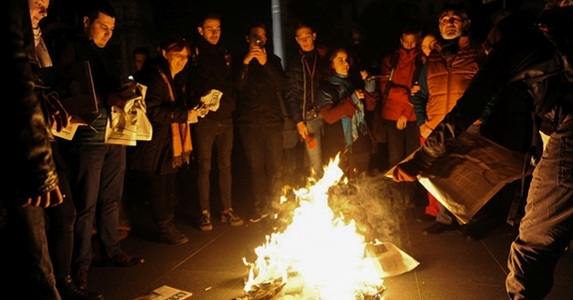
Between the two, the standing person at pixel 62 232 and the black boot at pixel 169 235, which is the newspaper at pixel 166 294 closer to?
the standing person at pixel 62 232

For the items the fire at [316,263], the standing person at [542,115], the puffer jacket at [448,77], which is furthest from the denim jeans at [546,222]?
the puffer jacket at [448,77]

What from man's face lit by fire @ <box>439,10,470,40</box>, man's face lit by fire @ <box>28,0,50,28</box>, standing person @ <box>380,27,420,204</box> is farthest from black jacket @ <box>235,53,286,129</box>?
man's face lit by fire @ <box>28,0,50,28</box>

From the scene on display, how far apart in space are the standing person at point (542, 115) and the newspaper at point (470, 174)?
454mm

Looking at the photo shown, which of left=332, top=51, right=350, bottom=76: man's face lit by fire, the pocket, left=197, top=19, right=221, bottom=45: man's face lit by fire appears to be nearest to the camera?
the pocket

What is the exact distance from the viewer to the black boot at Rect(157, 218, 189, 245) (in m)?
5.91

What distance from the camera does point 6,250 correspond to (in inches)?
103

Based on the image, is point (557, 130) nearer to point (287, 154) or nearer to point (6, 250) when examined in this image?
point (6, 250)

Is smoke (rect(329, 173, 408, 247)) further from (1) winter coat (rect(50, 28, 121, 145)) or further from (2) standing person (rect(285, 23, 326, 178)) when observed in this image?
(1) winter coat (rect(50, 28, 121, 145))

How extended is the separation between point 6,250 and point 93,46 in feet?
8.02

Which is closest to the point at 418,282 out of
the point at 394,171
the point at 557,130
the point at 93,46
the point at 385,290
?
the point at 385,290

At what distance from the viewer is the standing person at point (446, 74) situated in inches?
219

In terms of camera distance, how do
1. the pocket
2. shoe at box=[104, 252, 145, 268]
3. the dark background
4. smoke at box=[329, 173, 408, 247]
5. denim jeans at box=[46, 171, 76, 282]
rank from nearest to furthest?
the pocket → denim jeans at box=[46, 171, 76, 282] → shoe at box=[104, 252, 145, 268] → smoke at box=[329, 173, 408, 247] → the dark background

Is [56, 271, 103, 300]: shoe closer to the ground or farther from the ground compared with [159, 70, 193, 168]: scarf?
closer to the ground

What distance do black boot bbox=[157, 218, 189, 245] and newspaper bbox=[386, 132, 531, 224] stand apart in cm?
312
